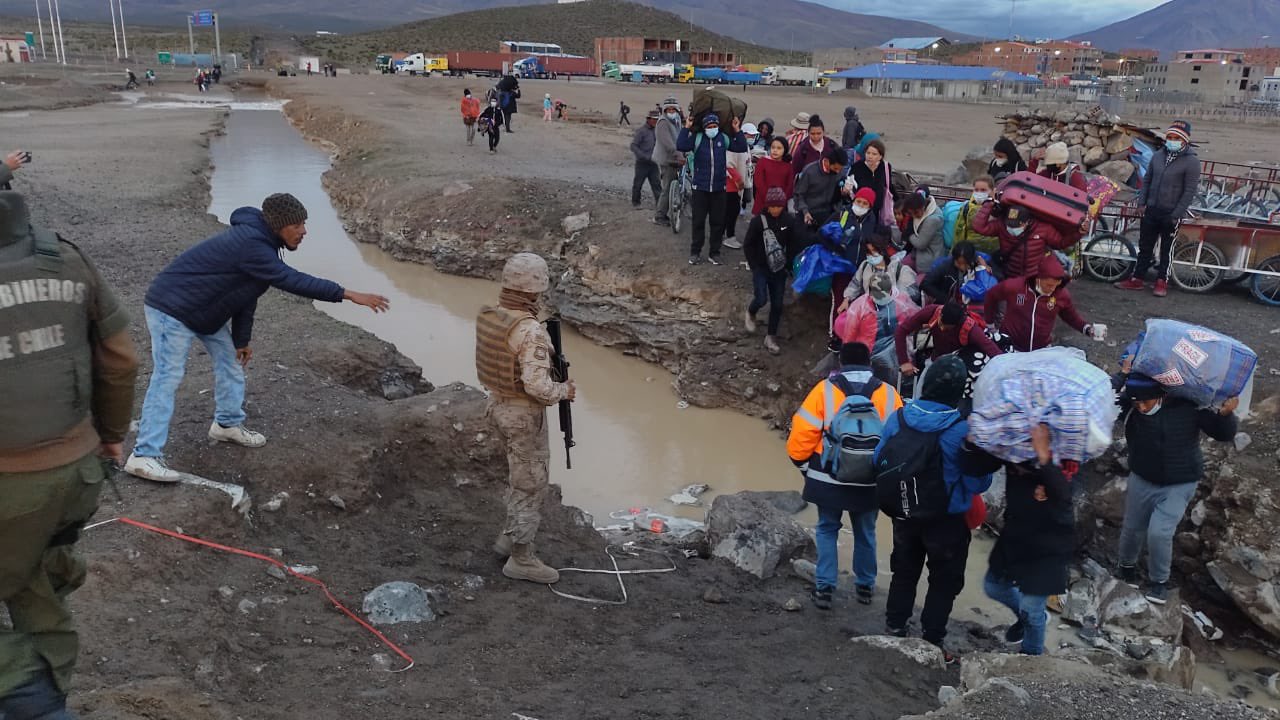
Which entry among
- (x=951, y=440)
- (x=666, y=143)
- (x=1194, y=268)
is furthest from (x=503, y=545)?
(x=1194, y=268)

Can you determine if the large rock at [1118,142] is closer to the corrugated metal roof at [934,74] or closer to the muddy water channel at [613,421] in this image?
the muddy water channel at [613,421]

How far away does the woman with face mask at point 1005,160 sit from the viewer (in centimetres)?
928

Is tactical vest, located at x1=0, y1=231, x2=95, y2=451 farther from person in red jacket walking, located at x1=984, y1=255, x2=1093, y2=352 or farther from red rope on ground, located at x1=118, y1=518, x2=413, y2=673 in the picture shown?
person in red jacket walking, located at x1=984, y1=255, x2=1093, y2=352

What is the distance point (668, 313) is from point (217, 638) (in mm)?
7600

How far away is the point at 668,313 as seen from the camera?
1117 cm

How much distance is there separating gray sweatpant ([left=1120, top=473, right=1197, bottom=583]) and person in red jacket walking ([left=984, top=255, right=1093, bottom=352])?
133cm

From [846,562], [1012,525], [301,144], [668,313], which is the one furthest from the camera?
[301,144]

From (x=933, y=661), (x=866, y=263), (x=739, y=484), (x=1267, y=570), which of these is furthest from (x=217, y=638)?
(x=1267, y=570)

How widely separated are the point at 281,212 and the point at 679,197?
7.80 m

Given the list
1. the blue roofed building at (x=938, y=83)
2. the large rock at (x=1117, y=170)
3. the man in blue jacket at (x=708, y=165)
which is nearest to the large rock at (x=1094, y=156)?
the large rock at (x=1117, y=170)

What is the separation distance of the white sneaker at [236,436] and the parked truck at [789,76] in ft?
233

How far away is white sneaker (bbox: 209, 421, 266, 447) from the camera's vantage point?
240 inches

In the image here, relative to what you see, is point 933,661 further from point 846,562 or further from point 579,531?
point 579,531

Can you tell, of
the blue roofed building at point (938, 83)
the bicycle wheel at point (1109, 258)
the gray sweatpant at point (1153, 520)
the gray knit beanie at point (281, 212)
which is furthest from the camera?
the blue roofed building at point (938, 83)
